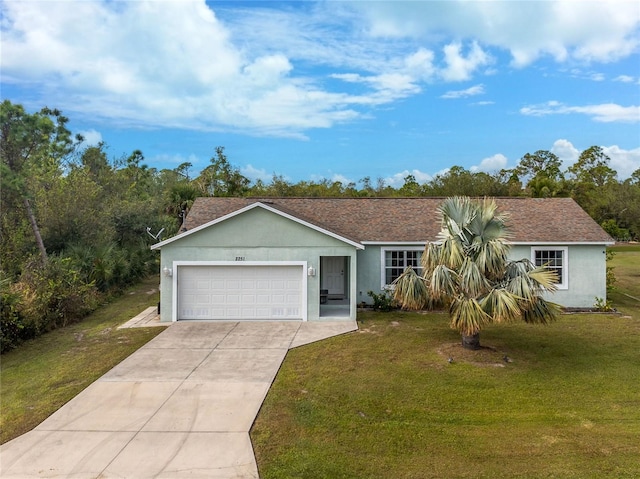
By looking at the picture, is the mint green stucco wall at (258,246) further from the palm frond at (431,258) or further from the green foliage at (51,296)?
the palm frond at (431,258)

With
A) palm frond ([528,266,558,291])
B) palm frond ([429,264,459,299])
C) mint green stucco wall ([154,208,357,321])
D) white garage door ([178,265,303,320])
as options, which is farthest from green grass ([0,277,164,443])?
palm frond ([528,266,558,291])

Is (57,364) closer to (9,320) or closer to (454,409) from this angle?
(9,320)

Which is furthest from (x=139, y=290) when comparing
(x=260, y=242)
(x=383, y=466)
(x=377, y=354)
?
(x=383, y=466)

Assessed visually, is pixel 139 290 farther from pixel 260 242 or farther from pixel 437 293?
pixel 437 293

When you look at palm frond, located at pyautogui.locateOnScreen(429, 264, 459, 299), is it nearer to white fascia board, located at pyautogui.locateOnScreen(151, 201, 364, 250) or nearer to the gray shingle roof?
white fascia board, located at pyautogui.locateOnScreen(151, 201, 364, 250)

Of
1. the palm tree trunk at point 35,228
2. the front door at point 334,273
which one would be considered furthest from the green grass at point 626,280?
the palm tree trunk at point 35,228

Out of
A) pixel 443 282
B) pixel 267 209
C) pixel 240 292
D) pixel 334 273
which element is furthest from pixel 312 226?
pixel 443 282
